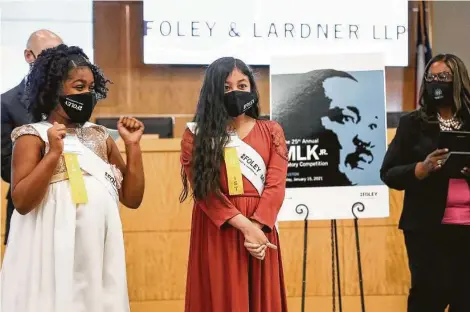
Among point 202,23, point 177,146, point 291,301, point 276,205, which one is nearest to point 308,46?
point 202,23

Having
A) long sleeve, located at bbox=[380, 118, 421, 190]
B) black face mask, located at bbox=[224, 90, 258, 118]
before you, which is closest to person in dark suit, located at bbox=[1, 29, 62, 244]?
black face mask, located at bbox=[224, 90, 258, 118]

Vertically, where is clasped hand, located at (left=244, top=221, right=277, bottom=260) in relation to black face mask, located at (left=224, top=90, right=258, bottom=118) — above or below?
below

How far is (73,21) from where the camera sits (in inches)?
200

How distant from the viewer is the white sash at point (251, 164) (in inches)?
Answer: 93.0

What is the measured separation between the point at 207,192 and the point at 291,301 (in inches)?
68.6

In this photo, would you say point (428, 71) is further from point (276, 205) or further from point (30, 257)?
point (30, 257)

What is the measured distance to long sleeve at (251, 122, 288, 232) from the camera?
2299 mm

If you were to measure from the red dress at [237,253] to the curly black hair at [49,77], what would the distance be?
54cm

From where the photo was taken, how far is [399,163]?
2729mm

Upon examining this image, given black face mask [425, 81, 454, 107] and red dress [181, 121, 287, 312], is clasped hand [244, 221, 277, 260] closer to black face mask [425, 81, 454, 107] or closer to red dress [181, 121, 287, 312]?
red dress [181, 121, 287, 312]

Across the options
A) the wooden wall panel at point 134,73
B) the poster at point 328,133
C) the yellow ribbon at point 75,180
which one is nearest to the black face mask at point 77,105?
the yellow ribbon at point 75,180

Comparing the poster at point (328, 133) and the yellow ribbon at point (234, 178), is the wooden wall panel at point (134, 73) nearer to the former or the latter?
the poster at point (328, 133)

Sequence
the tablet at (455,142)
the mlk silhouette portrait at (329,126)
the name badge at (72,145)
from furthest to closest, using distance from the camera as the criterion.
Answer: the mlk silhouette portrait at (329,126), the tablet at (455,142), the name badge at (72,145)

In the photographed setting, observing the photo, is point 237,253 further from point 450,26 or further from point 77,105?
point 450,26
